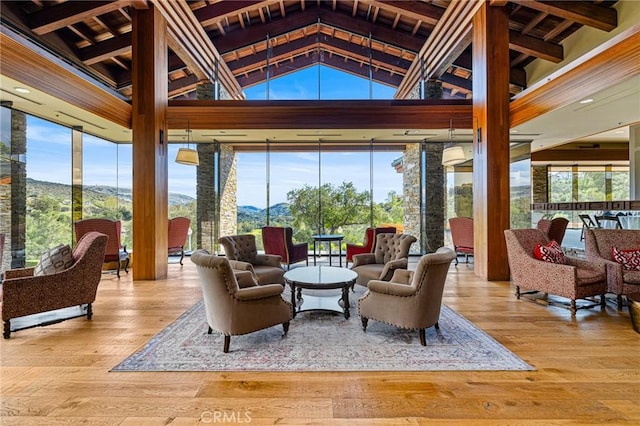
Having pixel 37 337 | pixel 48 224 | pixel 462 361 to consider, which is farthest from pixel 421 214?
pixel 48 224

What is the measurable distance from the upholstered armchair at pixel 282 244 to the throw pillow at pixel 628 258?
199 inches

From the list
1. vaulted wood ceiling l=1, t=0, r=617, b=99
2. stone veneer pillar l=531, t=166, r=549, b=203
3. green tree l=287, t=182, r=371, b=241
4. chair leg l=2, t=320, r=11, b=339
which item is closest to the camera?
chair leg l=2, t=320, r=11, b=339

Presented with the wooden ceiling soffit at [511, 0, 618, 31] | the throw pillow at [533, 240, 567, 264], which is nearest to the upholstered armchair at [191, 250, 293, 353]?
the throw pillow at [533, 240, 567, 264]

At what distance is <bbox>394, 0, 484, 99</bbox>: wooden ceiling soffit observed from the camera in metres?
6.28

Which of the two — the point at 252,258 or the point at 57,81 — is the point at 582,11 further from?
the point at 57,81

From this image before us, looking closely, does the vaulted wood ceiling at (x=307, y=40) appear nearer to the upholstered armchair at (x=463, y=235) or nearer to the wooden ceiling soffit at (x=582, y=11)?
the wooden ceiling soffit at (x=582, y=11)

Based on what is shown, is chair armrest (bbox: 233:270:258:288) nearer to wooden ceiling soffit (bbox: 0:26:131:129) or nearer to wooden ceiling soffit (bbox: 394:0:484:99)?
wooden ceiling soffit (bbox: 0:26:131:129)

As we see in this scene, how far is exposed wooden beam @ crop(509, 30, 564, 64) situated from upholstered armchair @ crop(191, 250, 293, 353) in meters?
7.53

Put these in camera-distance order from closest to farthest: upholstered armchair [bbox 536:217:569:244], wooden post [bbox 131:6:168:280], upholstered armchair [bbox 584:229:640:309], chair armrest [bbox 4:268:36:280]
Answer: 1. chair armrest [bbox 4:268:36:280]
2. upholstered armchair [bbox 584:229:640:309]
3. wooden post [bbox 131:6:168:280]
4. upholstered armchair [bbox 536:217:569:244]

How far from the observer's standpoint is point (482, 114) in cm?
591

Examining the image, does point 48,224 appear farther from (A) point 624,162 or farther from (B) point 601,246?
(A) point 624,162

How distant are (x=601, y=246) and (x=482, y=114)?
288cm

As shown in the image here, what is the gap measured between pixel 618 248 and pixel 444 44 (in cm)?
522

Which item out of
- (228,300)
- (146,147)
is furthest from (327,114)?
(228,300)
